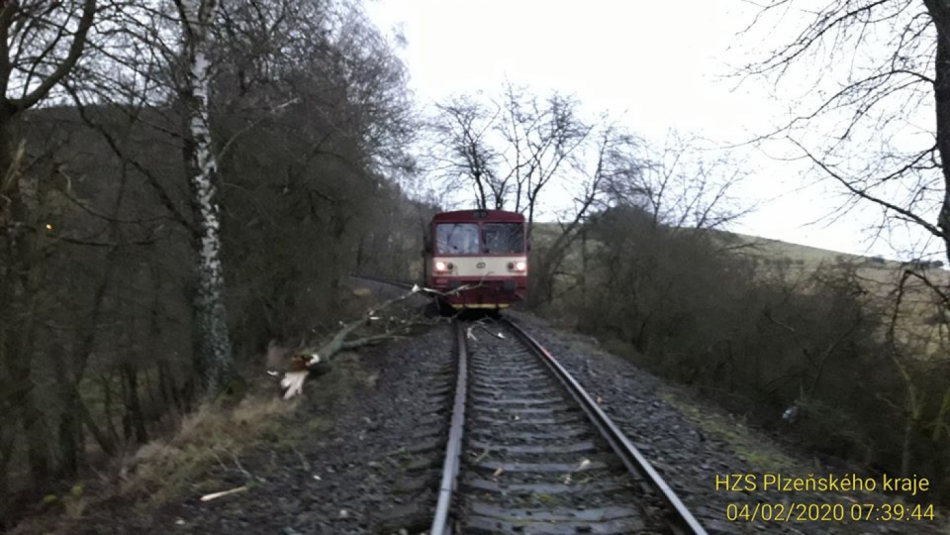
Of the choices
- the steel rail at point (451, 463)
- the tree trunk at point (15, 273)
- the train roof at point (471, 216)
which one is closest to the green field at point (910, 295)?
the steel rail at point (451, 463)

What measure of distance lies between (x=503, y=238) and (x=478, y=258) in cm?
90

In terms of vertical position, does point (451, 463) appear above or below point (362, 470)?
above

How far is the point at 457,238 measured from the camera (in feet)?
56.5

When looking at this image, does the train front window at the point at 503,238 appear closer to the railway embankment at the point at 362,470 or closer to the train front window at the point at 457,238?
the train front window at the point at 457,238

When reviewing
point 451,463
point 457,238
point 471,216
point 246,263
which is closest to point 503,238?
point 471,216

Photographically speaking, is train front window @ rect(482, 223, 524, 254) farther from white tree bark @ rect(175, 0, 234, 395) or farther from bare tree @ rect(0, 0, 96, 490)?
bare tree @ rect(0, 0, 96, 490)

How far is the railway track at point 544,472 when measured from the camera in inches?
179

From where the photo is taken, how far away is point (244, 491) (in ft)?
18.4

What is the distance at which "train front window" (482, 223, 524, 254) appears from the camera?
679 inches

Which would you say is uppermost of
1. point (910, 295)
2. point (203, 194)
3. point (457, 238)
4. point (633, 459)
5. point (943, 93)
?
point (943, 93)

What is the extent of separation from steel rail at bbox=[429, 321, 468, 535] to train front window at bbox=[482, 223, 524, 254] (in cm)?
788

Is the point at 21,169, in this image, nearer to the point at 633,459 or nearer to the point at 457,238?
the point at 633,459

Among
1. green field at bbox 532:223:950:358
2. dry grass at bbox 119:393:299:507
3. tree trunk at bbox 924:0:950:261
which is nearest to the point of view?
dry grass at bbox 119:393:299:507

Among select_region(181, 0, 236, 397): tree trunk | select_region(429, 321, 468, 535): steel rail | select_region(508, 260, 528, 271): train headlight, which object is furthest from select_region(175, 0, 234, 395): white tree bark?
select_region(508, 260, 528, 271): train headlight
